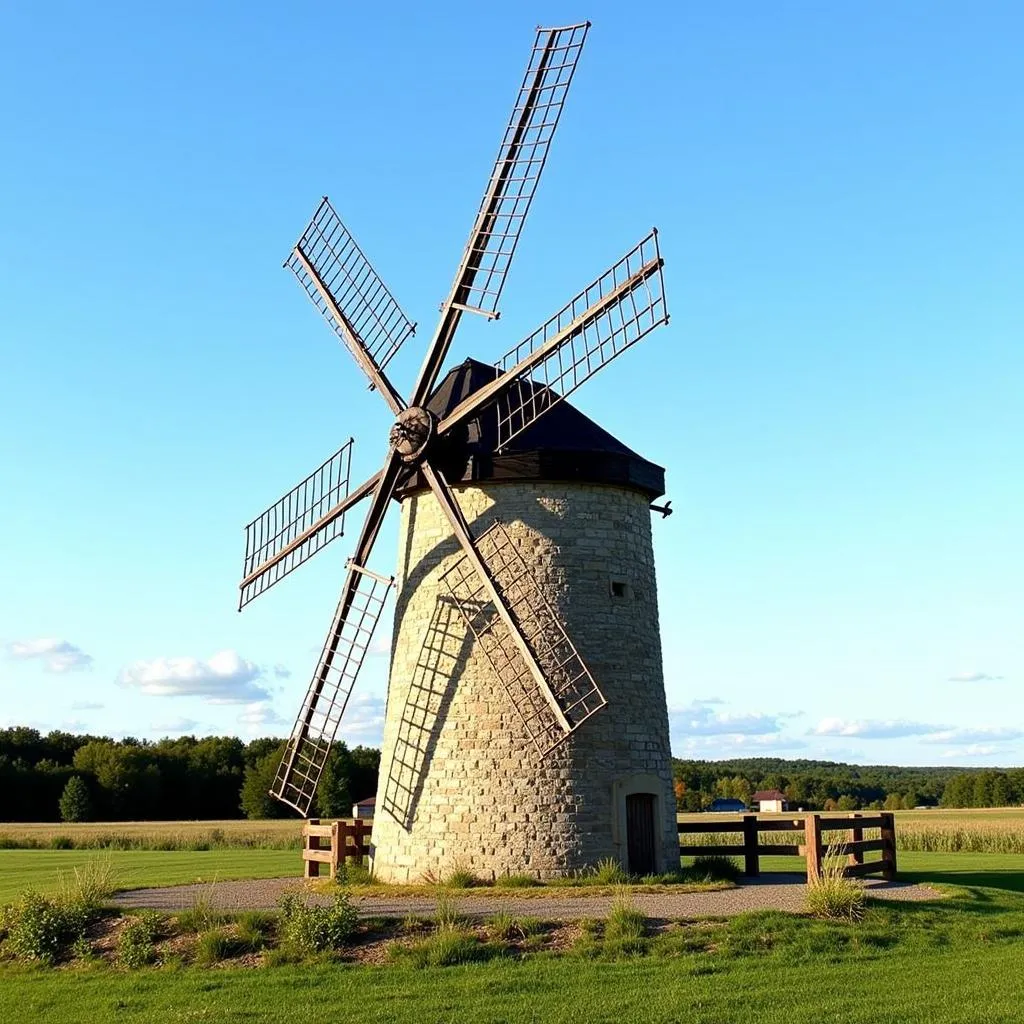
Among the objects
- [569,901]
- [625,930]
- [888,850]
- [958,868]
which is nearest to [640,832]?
[569,901]

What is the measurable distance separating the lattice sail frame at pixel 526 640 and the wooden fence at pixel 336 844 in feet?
14.4

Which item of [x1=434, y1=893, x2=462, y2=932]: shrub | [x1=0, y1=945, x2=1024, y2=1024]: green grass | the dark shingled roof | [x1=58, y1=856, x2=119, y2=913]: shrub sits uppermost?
the dark shingled roof

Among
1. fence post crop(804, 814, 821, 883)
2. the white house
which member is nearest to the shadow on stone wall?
fence post crop(804, 814, 821, 883)

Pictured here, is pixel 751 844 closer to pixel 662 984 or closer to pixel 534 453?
pixel 534 453

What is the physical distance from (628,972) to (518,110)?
1351 cm

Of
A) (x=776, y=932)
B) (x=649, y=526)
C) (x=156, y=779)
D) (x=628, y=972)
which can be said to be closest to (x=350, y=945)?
(x=628, y=972)

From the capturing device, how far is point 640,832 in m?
19.4

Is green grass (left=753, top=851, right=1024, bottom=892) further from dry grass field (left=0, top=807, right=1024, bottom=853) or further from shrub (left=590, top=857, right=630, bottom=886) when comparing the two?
shrub (left=590, top=857, right=630, bottom=886)

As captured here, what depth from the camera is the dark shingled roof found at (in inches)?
775

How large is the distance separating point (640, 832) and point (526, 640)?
3.66 metres

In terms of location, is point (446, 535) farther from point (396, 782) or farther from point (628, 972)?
point (628, 972)

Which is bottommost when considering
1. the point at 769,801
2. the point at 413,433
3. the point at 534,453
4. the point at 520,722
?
the point at 769,801

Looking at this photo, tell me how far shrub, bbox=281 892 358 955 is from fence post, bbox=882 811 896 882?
9.50 metres

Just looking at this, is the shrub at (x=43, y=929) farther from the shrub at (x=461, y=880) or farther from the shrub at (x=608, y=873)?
the shrub at (x=608, y=873)
